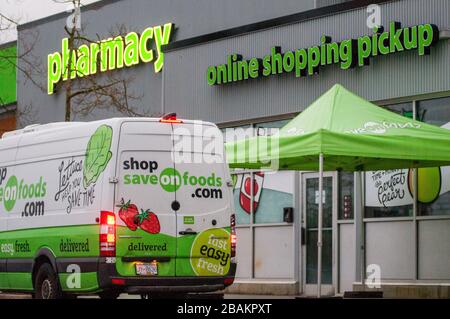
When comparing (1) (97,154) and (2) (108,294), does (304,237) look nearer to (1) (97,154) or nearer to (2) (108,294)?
(2) (108,294)

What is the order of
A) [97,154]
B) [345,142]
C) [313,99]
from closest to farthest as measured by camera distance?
[97,154] < [345,142] < [313,99]

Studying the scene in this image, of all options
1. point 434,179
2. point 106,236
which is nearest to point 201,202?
point 106,236

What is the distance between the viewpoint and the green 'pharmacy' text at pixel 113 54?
28391mm

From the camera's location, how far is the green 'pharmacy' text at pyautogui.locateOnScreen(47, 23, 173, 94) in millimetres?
28391

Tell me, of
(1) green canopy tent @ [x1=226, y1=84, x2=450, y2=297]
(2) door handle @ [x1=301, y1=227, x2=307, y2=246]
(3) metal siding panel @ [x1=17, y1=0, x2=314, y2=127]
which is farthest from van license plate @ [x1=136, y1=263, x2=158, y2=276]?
(3) metal siding panel @ [x1=17, y1=0, x2=314, y2=127]

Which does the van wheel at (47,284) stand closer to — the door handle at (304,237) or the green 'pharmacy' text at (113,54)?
the door handle at (304,237)

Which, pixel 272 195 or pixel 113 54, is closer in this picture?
pixel 272 195

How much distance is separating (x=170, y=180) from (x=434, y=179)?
6.19 meters

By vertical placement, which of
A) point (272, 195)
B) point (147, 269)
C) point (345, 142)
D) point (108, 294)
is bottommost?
point (108, 294)

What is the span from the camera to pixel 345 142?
54.6 ft

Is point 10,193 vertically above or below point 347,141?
below

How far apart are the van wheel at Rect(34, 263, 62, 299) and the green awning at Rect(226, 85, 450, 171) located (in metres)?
3.82

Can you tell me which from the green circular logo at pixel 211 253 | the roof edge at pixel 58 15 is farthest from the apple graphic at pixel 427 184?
the roof edge at pixel 58 15

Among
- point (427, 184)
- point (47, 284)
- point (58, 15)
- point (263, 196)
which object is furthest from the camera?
point (58, 15)
